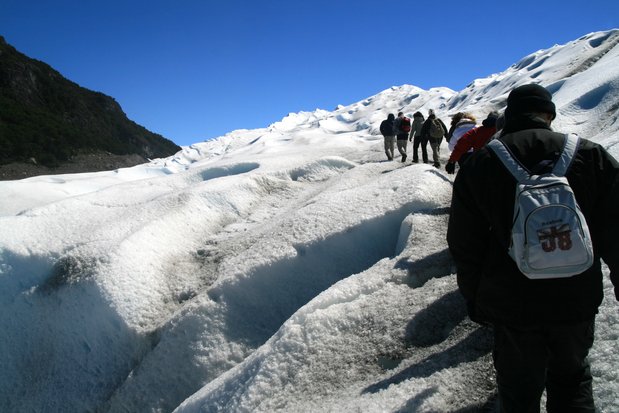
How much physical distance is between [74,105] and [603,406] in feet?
329

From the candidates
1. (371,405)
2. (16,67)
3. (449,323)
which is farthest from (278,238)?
(16,67)

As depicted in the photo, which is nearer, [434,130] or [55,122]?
[434,130]

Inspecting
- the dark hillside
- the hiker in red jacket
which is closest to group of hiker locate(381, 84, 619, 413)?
Answer: the hiker in red jacket

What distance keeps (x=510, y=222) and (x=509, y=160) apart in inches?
14.7

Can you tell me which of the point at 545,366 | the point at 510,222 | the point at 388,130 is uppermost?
the point at 388,130

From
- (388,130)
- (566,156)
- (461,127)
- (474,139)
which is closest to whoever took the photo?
(566,156)

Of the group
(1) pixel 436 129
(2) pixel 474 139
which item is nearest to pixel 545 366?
(2) pixel 474 139

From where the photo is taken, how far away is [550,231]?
81.6 inches

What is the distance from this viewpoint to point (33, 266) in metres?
8.35

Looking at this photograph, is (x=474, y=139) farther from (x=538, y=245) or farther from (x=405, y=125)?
(x=405, y=125)

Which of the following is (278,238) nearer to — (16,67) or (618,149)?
(618,149)

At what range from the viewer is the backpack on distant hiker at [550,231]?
205cm

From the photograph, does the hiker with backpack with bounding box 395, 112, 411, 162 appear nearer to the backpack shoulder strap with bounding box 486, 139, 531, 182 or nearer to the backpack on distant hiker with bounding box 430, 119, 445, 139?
the backpack on distant hiker with bounding box 430, 119, 445, 139

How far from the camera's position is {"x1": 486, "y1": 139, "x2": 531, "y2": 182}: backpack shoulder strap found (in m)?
2.18
